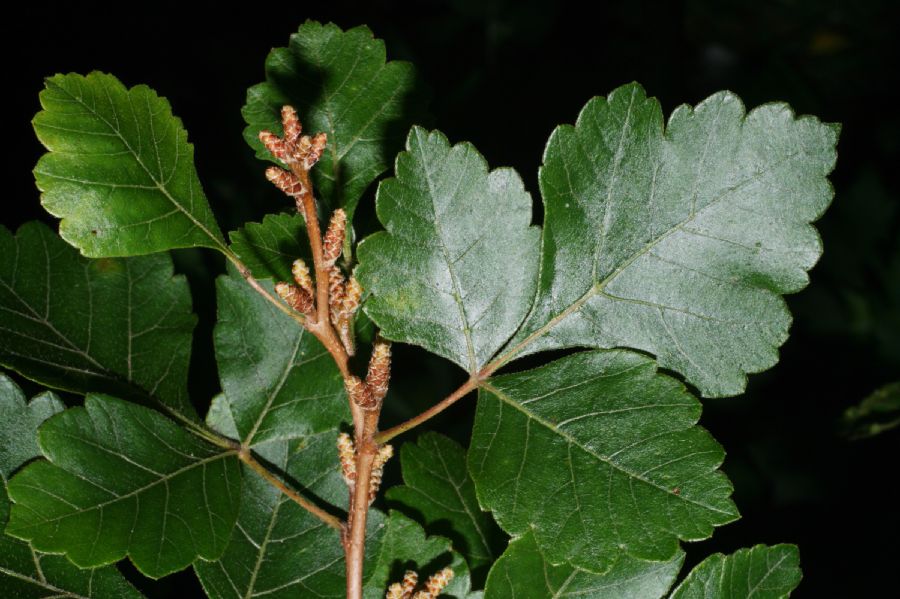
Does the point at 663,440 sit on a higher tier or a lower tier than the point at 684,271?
lower

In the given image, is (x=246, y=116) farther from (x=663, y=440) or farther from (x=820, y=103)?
(x=820, y=103)

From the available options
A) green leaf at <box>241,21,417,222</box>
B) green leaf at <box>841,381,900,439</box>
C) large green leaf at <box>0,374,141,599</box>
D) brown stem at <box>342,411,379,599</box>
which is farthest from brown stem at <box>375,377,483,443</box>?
green leaf at <box>841,381,900,439</box>

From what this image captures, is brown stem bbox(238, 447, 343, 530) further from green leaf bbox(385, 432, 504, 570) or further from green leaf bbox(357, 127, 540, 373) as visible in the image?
green leaf bbox(357, 127, 540, 373)

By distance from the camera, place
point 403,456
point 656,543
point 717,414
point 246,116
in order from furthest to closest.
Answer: point 717,414 → point 403,456 → point 246,116 → point 656,543

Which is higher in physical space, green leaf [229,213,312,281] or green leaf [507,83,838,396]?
green leaf [507,83,838,396]

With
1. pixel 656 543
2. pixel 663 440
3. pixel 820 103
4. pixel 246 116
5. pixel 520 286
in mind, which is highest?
pixel 820 103

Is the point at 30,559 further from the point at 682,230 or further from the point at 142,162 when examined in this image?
the point at 682,230

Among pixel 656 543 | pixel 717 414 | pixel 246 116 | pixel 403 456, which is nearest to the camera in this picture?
pixel 656 543

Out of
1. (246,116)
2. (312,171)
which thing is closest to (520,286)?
(312,171)
